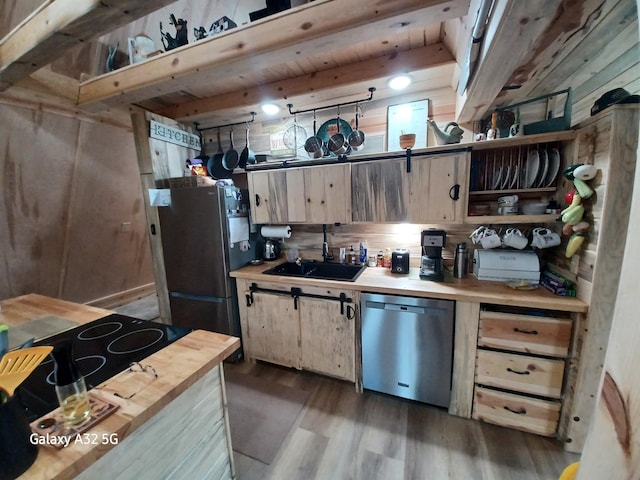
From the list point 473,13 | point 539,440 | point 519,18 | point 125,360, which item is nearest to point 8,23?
point 125,360

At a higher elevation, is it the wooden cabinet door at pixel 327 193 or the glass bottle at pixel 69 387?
the wooden cabinet door at pixel 327 193

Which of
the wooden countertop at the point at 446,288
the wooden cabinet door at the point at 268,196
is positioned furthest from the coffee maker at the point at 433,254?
the wooden cabinet door at the point at 268,196

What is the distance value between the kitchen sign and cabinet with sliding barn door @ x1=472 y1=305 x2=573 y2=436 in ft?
10.3

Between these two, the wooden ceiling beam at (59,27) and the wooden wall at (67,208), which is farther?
the wooden wall at (67,208)

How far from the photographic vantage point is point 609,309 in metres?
1.25

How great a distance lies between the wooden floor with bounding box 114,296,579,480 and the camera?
4.49ft

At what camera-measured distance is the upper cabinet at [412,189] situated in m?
1.71

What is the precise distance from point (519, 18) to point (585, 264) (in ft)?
4.09

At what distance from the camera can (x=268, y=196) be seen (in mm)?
2264

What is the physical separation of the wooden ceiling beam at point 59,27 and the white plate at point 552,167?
7.65 feet

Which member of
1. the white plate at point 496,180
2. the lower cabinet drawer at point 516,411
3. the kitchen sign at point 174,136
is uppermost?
the kitchen sign at point 174,136

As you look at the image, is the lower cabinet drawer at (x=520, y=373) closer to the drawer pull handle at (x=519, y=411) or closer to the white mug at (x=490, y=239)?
the drawer pull handle at (x=519, y=411)

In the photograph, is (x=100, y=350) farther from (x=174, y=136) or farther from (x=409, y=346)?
(x=174, y=136)

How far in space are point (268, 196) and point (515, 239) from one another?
1.92 meters
